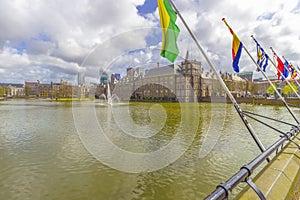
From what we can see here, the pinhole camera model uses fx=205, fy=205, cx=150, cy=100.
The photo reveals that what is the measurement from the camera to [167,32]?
A: 4.67 meters

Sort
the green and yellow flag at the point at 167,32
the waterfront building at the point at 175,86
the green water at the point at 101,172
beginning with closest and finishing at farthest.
→ the green and yellow flag at the point at 167,32
the green water at the point at 101,172
the waterfront building at the point at 175,86

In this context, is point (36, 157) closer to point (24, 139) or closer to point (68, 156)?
point (68, 156)

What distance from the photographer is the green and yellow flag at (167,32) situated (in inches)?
185

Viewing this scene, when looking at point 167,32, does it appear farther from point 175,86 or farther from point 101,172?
point 175,86

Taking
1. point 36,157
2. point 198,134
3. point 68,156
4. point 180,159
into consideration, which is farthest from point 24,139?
point 198,134

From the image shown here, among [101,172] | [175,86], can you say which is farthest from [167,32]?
[175,86]

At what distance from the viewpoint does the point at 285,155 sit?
404 cm

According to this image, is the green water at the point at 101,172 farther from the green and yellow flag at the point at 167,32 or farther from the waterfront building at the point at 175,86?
the waterfront building at the point at 175,86

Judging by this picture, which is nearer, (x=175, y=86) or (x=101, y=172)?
(x=101, y=172)

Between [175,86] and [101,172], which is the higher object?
[175,86]

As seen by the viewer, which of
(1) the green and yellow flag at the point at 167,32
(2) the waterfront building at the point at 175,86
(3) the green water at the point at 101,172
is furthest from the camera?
(2) the waterfront building at the point at 175,86

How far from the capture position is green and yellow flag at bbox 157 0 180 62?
4.69 meters

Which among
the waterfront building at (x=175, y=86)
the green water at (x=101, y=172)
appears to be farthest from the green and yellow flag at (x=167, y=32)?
the waterfront building at (x=175, y=86)

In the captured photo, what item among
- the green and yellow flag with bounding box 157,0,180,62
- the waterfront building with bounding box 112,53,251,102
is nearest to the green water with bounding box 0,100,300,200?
the green and yellow flag with bounding box 157,0,180,62
